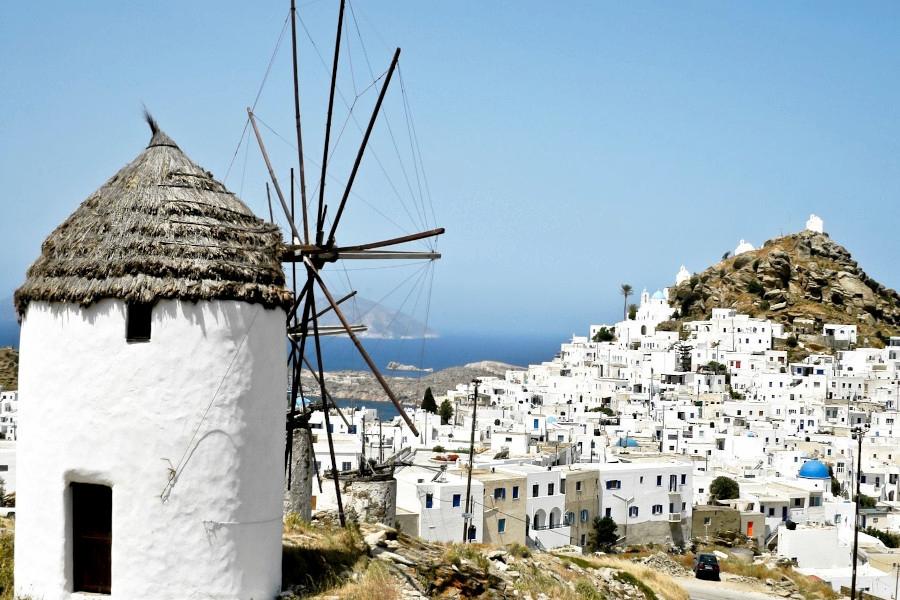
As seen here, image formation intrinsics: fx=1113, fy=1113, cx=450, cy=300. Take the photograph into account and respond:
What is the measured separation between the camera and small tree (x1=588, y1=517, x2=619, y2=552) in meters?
43.6

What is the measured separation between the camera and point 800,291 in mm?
128125

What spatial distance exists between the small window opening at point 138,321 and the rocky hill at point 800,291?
118m

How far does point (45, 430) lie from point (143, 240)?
6.39 feet

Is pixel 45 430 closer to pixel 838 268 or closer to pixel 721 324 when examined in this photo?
pixel 721 324

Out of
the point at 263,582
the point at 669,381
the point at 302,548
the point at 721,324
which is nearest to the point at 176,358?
the point at 263,582

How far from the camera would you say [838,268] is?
431 ft

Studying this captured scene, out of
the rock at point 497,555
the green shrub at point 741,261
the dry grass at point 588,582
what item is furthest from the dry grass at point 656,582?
the green shrub at point 741,261

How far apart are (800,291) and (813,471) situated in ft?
238

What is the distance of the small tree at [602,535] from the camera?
43.6 m

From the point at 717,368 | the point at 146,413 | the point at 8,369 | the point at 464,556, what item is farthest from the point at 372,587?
the point at 717,368

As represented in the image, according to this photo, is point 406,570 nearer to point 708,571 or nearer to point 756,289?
point 708,571

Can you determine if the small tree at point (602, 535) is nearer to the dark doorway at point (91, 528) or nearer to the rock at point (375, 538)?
the rock at point (375, 538)

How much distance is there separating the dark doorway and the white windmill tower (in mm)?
13

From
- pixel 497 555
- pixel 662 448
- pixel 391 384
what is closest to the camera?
pixel 497 555
